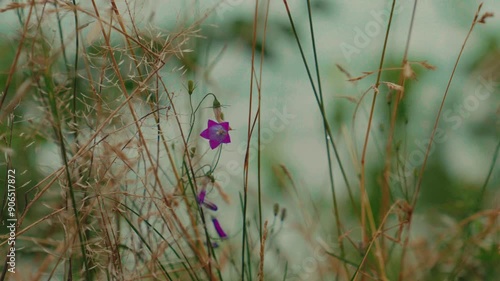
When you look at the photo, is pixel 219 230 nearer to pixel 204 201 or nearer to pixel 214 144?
pixel 204 201

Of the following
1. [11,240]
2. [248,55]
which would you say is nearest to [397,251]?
[248,55]

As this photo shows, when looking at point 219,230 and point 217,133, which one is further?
point 219,230

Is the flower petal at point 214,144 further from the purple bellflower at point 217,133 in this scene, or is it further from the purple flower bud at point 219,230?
the purple flower bud at point 219,230

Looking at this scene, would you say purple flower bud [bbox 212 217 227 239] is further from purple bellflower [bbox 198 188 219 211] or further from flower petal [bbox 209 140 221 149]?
flower petal [bbox 209 140 221 149]

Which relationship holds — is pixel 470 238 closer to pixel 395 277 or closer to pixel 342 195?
pixel 395 277

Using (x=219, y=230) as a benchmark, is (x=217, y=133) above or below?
above

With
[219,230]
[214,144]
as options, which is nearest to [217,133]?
[214,144]

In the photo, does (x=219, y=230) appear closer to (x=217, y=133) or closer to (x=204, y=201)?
(x=204, y=201)

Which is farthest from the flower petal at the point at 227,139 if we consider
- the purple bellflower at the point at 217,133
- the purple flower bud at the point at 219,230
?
the purple flower bud at the point at 219,230
